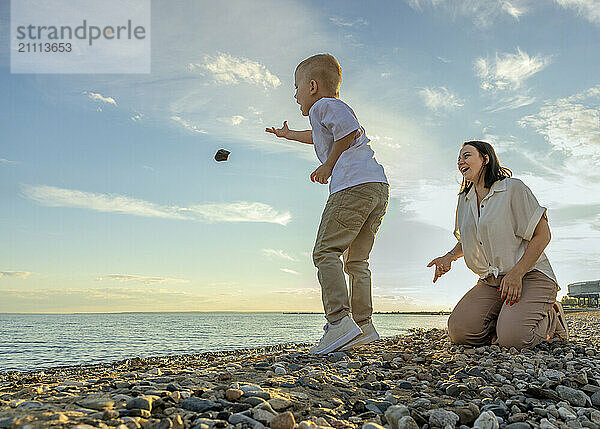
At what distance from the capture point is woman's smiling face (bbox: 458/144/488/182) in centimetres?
536

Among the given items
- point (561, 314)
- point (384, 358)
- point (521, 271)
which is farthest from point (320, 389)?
point (561, 314)

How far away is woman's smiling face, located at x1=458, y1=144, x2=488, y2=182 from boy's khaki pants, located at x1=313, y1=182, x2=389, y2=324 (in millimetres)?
1071

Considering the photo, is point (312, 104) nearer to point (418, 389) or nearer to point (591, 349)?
point (418, 389)

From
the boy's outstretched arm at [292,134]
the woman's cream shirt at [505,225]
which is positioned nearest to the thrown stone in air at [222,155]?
the boy's outstretched arm at [292,134]

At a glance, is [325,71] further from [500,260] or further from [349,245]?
[500,260]

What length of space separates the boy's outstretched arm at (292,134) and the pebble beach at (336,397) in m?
2.62

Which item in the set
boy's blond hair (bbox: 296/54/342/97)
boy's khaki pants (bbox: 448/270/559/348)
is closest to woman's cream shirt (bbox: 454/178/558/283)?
boy's khaki pants (bbox: 448/270/559/348)

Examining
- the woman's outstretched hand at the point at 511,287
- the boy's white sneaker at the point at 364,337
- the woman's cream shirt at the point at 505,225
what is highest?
the woman's cream shirt at the point at 505,225

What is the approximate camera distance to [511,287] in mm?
4902

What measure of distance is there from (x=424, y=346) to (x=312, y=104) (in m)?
3.14

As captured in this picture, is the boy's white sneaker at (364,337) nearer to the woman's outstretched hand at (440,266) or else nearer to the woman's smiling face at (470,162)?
the woman's outstretched hand at (440,266)

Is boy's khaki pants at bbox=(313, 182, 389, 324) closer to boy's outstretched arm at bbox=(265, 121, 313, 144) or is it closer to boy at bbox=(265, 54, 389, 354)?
boy at bbox=(265, 54, 389, 354)

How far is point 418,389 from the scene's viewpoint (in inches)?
126

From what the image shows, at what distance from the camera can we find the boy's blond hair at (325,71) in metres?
5.15
